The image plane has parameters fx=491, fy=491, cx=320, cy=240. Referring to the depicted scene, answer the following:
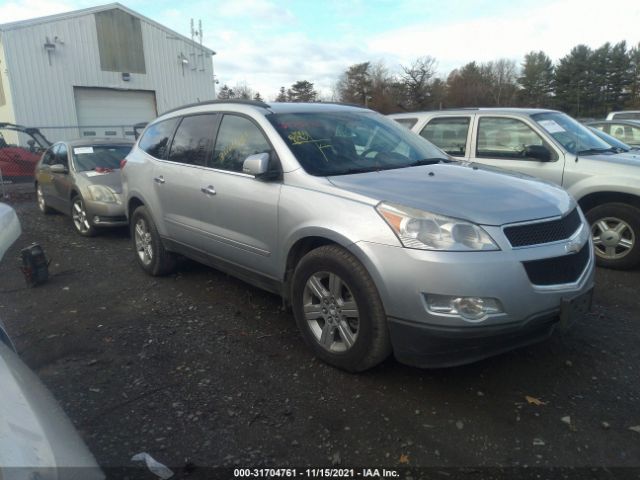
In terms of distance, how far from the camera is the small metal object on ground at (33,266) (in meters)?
5.24

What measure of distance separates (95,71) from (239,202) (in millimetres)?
20730

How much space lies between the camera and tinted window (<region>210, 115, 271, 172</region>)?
3.91m

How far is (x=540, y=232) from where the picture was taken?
114 inches

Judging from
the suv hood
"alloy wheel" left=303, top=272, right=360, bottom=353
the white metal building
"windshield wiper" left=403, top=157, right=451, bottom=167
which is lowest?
"alloy wheel" left=303, top=272, right=360, bottom=353

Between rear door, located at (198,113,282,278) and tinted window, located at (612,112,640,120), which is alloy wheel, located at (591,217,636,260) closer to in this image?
rear door, located at (198,113,282,278)

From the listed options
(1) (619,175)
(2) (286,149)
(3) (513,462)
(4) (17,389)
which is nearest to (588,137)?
(1) (619,175)

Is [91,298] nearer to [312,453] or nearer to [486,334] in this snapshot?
[312,453]

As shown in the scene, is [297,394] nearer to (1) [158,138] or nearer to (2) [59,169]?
(1) [158,138]

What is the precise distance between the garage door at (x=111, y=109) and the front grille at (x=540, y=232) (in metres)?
20.2

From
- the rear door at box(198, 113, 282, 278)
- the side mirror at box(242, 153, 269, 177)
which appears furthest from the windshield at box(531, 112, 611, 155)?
the side mirror at box(242, 153, 269, 177)

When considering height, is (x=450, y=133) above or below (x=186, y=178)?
above

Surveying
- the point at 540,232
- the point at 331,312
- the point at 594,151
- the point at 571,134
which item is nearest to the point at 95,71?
the point at 571,134

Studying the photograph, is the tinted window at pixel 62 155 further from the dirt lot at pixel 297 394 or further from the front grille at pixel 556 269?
the front grille at pixel 556 269

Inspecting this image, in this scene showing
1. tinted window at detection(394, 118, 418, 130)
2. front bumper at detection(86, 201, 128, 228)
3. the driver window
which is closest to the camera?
the driver window
